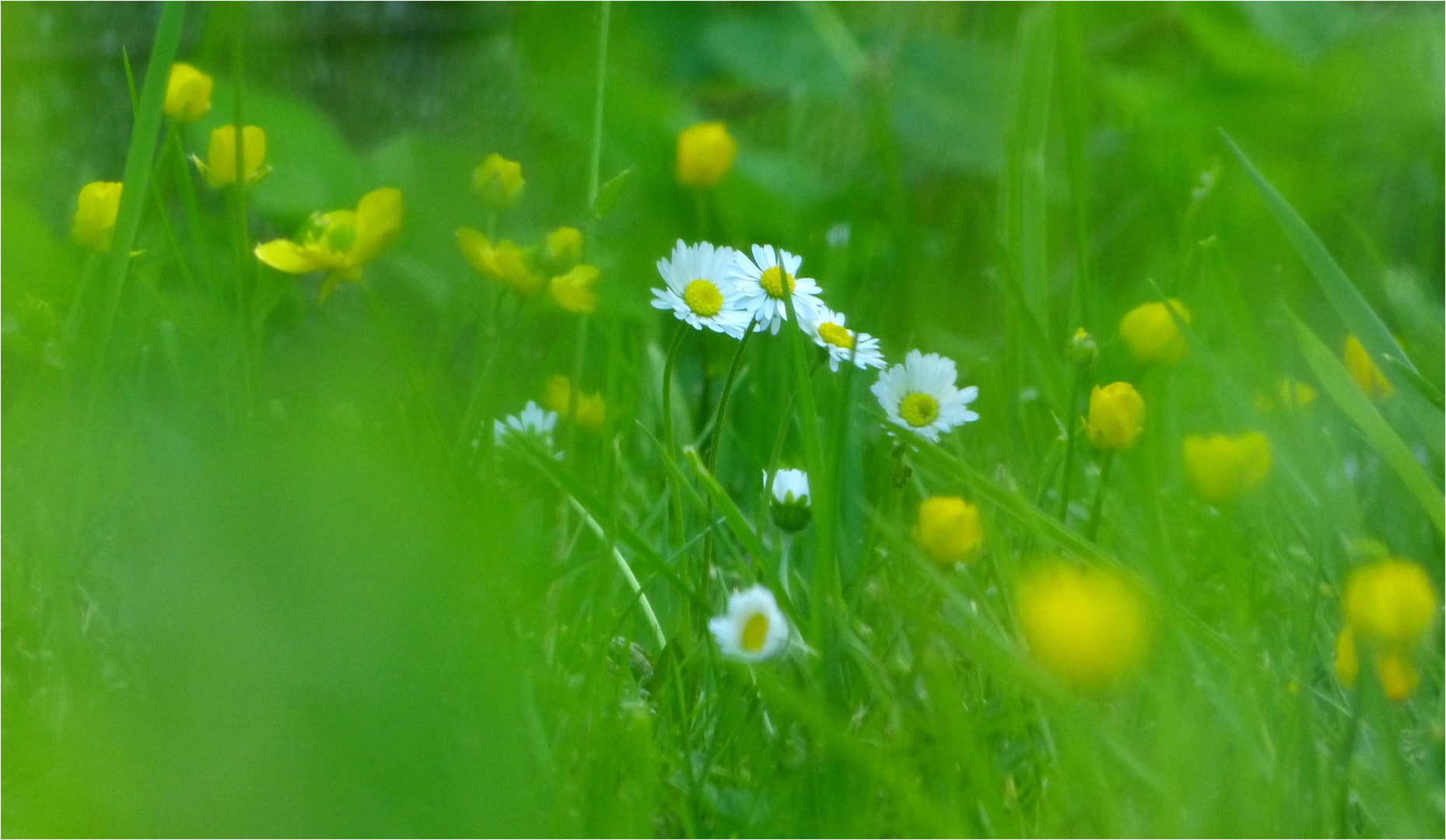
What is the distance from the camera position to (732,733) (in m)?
0.52

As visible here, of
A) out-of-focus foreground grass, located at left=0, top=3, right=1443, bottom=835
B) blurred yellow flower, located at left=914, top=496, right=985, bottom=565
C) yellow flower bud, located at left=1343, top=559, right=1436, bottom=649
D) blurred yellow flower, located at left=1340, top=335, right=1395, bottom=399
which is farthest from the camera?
blurred yellow flower, located at left=1340, top=335, right=1395, bottom=399

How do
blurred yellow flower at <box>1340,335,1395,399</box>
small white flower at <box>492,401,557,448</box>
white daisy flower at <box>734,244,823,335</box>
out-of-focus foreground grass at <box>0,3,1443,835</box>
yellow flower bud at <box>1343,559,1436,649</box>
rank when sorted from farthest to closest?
1. blurred yellow flower at <box>1340,335,1395,399</box>
2. small white flower at <box>492,401,557,448</box>
3. white daisy flower at <box>734,244,823,335</box>
4. yellow flower bud at <box>1343,559,1436,649</box>
5. out-of-focus foreground grass at <box>0,3,1443,835</box>

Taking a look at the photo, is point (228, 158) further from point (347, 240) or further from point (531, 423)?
point (531, 423)

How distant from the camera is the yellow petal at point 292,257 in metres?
0.73

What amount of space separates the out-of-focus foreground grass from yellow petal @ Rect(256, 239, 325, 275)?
2 centimetres

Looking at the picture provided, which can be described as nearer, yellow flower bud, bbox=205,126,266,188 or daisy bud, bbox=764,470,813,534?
daisy bud, bbox=764,470,813,534

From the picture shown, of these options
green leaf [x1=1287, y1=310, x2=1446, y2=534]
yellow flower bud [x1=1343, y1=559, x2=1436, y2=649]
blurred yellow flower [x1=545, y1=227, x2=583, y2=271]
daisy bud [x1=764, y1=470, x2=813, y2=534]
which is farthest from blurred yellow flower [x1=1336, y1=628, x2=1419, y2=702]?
blurred yellow flower [x1=545, y1=227, x2=583, y2=271]

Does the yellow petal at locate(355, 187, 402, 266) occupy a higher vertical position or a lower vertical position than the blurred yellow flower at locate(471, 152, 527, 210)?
lower

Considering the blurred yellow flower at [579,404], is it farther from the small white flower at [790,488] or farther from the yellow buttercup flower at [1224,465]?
the yellow buttercup flower at [1224,465]

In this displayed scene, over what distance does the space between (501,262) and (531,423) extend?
11cm

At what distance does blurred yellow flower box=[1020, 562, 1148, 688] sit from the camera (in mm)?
346

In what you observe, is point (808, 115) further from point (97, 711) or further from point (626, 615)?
point (97, 711)

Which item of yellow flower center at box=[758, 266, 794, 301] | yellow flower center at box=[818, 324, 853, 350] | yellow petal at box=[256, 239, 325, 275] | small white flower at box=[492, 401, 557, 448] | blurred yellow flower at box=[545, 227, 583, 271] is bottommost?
small white flower at box=[492, 401, 557, 448]

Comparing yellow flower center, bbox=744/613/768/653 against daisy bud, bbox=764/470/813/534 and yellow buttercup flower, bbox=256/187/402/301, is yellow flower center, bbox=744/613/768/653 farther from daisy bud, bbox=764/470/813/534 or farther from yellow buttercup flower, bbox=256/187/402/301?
yellow buttercup flower, bbox=256/187/402/301
